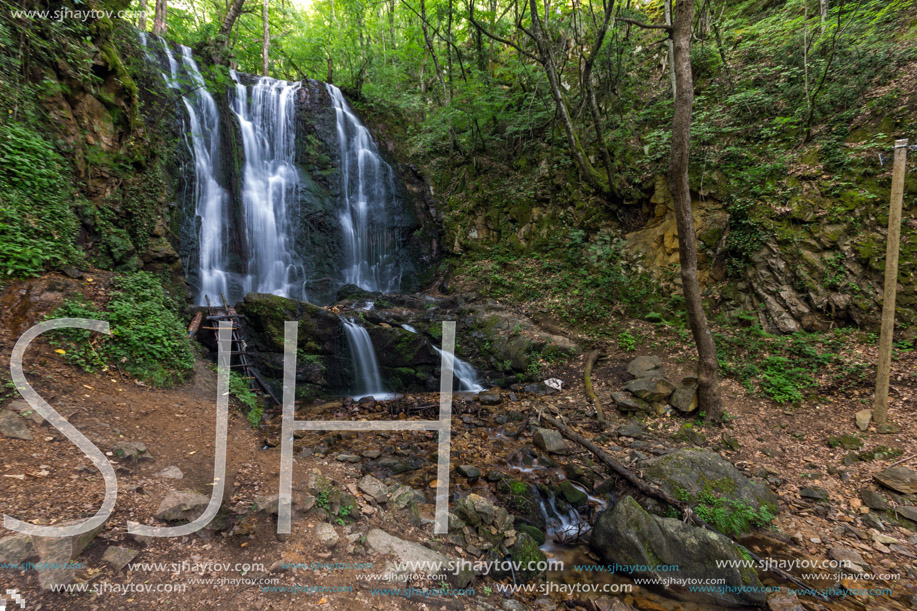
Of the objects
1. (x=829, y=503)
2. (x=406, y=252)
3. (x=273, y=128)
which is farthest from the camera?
(x=406, y=252)

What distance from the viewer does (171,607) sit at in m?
2.09

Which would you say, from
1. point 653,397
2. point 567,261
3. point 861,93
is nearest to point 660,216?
point 567,261

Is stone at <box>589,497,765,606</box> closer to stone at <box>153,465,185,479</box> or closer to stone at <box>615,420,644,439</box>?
stone at <box>615,420,644,439</box>

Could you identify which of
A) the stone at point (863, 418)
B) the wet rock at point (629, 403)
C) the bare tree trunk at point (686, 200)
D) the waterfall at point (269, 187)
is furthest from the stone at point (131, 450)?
the stone at point (863, 418)

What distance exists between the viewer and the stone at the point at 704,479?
4.41m

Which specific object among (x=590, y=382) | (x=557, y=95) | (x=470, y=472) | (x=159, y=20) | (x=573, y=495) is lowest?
(x=573, y=495)

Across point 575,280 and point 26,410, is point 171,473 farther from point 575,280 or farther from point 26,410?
point 575,280

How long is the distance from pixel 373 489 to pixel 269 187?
38.6 feet

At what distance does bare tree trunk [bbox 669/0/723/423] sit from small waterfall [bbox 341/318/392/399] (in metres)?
6.52

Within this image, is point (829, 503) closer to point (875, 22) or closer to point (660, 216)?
point (660, 216)

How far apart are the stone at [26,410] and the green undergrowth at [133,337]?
3.78 ft

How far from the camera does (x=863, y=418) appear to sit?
514 centimetres

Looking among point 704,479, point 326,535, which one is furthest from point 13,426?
point 704,479

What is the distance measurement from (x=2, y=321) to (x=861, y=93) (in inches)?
572
